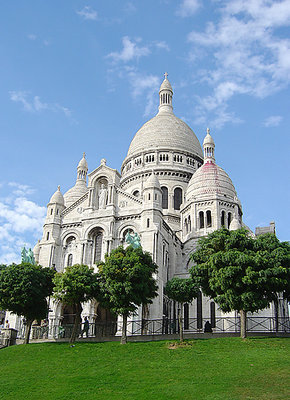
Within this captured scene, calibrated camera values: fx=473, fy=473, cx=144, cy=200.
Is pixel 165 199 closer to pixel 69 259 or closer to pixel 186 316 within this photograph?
pixel 69 259

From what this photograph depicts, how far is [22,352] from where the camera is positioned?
3344 cm

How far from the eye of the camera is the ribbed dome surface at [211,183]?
59.0 meters

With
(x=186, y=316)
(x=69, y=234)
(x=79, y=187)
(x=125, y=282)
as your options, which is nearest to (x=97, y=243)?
(x=69, y=234)

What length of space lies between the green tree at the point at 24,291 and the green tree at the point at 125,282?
5.96 meters

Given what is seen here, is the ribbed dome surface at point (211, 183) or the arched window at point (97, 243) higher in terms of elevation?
the ribbed dome surface at point (211, 183)

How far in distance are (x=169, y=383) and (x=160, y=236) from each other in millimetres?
24894

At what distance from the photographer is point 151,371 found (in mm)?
25547

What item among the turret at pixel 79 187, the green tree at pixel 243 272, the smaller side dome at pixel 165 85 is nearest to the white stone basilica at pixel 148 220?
the turret at pixel 79 187

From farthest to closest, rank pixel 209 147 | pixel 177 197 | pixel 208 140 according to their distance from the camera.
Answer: pixel 208 140, pixel 209 147, pixel 177 197

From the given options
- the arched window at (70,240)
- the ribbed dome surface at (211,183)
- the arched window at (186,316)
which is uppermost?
the ribbed dome surface at (211,183)

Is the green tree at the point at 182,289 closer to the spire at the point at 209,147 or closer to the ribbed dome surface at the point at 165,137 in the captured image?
the spire at the point at 209,147

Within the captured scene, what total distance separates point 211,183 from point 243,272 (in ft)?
86.6

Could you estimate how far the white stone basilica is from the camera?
47656 mm

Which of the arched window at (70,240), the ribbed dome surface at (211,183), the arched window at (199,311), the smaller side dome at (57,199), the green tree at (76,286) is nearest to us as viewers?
the green tree at (76,286)
